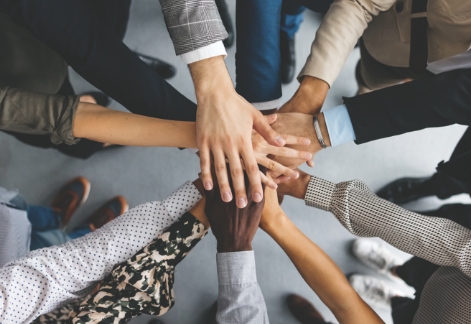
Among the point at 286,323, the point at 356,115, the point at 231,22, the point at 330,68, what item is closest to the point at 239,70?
the point at 330,68

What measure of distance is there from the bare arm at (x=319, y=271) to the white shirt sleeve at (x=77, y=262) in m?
0.23

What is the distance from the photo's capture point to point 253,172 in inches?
36.5

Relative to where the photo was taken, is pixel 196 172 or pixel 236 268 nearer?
pixel 236 268

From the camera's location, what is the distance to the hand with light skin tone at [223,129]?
0.90 meters

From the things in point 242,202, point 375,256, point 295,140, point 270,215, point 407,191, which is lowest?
point 375,256

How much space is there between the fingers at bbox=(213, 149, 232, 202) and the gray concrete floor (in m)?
0.80

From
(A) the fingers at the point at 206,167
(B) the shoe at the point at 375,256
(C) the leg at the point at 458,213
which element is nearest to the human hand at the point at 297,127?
(A) the fingers at the point at 206,167

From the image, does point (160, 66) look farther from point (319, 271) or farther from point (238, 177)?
point (319, 271)

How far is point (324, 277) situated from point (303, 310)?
69cm

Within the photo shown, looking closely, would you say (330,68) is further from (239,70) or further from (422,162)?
(422,162)

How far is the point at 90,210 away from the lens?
1.70m

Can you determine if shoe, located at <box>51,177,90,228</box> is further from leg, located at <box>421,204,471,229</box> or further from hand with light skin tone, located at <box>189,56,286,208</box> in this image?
leg, located at <box>421,204,471,229</box>

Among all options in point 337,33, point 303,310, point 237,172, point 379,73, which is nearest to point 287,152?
point 237,172

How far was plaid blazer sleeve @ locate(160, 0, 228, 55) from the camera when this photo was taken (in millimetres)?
842
